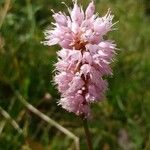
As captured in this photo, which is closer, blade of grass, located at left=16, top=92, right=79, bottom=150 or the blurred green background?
blade of grass, located at left=16, top=92, right=79, bottom=150

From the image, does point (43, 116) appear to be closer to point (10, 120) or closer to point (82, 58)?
point (10, 120)

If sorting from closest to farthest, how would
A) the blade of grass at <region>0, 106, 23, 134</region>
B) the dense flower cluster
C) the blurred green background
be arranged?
the dense flower cluster < the blade of grass at <region>0, 106, 23, 134</region> < the blurred green background

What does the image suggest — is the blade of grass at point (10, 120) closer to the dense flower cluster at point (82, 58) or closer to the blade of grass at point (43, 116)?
the blade of grass at point (43, 116)

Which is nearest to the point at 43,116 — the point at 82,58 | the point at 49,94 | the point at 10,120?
the point at 10,120

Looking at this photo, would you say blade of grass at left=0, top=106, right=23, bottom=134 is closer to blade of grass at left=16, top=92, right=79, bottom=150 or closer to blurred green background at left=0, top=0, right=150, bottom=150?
blurred green background at left=0, top=0, right=150, bottom=150

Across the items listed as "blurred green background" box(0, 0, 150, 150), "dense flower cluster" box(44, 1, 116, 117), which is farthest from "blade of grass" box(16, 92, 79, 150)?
"dense flower cluster" box(44, 1, 116, 117)

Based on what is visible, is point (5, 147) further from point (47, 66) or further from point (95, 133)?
point (47, 66)

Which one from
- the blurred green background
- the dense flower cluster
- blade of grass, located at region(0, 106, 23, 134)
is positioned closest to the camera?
the dense flower cluster
